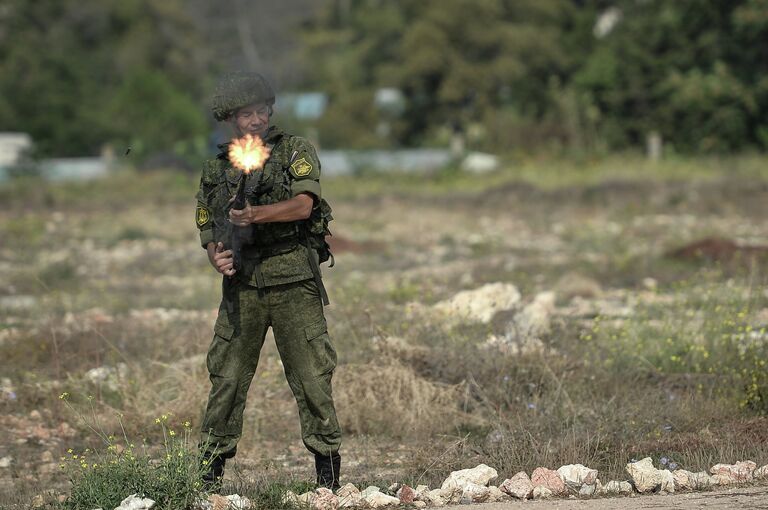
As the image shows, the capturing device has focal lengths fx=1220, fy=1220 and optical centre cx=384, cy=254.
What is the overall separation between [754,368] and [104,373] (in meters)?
3.82

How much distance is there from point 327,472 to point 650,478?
4.49ft

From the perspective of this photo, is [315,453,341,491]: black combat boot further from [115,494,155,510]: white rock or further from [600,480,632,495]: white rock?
[600,480,632,495]: white rock

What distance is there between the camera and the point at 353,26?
50.5 meters

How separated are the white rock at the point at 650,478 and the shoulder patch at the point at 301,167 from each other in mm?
1863

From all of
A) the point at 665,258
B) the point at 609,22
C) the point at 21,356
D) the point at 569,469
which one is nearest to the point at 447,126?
the point at 609,22

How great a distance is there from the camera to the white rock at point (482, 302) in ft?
26.2

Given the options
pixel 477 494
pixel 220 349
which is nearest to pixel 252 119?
pixel 220 349

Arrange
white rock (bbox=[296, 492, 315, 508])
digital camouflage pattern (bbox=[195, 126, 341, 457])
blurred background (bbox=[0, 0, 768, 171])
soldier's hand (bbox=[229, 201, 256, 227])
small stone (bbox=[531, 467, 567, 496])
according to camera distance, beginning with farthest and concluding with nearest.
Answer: blurred background (bbox=[0, 0, 768, 171]), small stone (bbox=[531, 467, 567, 496]), digital camouflage pattern (bbox=[195, 126, 341, 457]), white rock (bbox=[296, 492, 315, 508]), soldier's hand (bbox=[229, 201, 256, 227])

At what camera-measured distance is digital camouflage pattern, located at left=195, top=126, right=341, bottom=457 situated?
5031 mm

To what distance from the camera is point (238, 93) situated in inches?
197

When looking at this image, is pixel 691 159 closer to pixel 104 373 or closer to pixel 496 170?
pixel 496 170

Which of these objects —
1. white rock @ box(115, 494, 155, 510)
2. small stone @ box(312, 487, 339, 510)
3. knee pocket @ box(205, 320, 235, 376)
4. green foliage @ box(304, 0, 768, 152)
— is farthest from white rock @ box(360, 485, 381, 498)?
green foliage @ box(304, 0, 768, 152)

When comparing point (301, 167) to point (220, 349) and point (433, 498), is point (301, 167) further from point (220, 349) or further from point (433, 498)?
point (433, 498)

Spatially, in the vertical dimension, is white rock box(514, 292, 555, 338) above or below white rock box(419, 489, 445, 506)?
above
